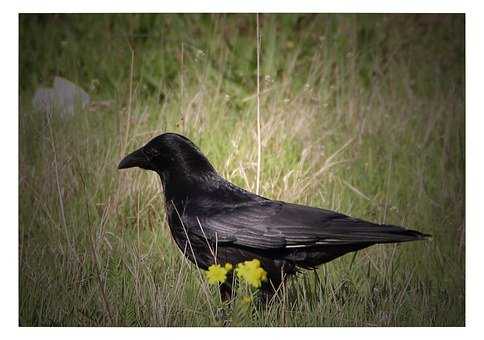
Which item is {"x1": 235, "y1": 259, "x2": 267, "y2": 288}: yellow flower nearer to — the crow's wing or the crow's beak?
the crow's wing

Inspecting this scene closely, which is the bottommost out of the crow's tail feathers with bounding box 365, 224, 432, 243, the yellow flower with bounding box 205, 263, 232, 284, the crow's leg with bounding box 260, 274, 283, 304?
the crow's leg with bounding box 260, 274, 283, 304

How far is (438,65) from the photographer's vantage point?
583 cm

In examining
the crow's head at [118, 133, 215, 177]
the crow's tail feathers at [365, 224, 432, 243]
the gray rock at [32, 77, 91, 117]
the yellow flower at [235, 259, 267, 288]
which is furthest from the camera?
the gray rock at [32, 77, 91, 117]

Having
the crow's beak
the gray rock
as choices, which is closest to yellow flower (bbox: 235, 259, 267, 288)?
the crow's beak

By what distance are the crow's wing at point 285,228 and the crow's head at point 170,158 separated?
1.12 feet

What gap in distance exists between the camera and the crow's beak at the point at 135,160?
5.48 meters

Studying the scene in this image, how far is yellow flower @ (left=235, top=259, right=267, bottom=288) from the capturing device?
5102 millimetres

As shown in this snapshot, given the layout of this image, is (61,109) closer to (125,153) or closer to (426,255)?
(125,153)

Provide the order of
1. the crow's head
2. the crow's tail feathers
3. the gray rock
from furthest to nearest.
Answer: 1. the gray rock
2. the crow's head
3. the crow's tail feathers

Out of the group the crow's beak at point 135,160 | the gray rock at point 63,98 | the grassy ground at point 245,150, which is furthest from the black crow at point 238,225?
the gray rock at point 63,98

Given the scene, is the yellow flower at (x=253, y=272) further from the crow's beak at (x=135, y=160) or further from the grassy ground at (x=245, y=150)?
the crow's beak at (x=135, y=160)

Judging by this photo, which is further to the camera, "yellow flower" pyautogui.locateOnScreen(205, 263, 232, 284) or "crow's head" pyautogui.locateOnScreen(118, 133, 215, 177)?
"crow's head" pyautogui.locateOnScreen(118, 133, 215, 177)

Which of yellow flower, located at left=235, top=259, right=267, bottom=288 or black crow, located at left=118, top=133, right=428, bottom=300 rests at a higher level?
black crow, located at left=118, top=133, right=428, bottom=300

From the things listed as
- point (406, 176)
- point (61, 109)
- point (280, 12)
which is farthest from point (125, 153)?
point (406, 176)
